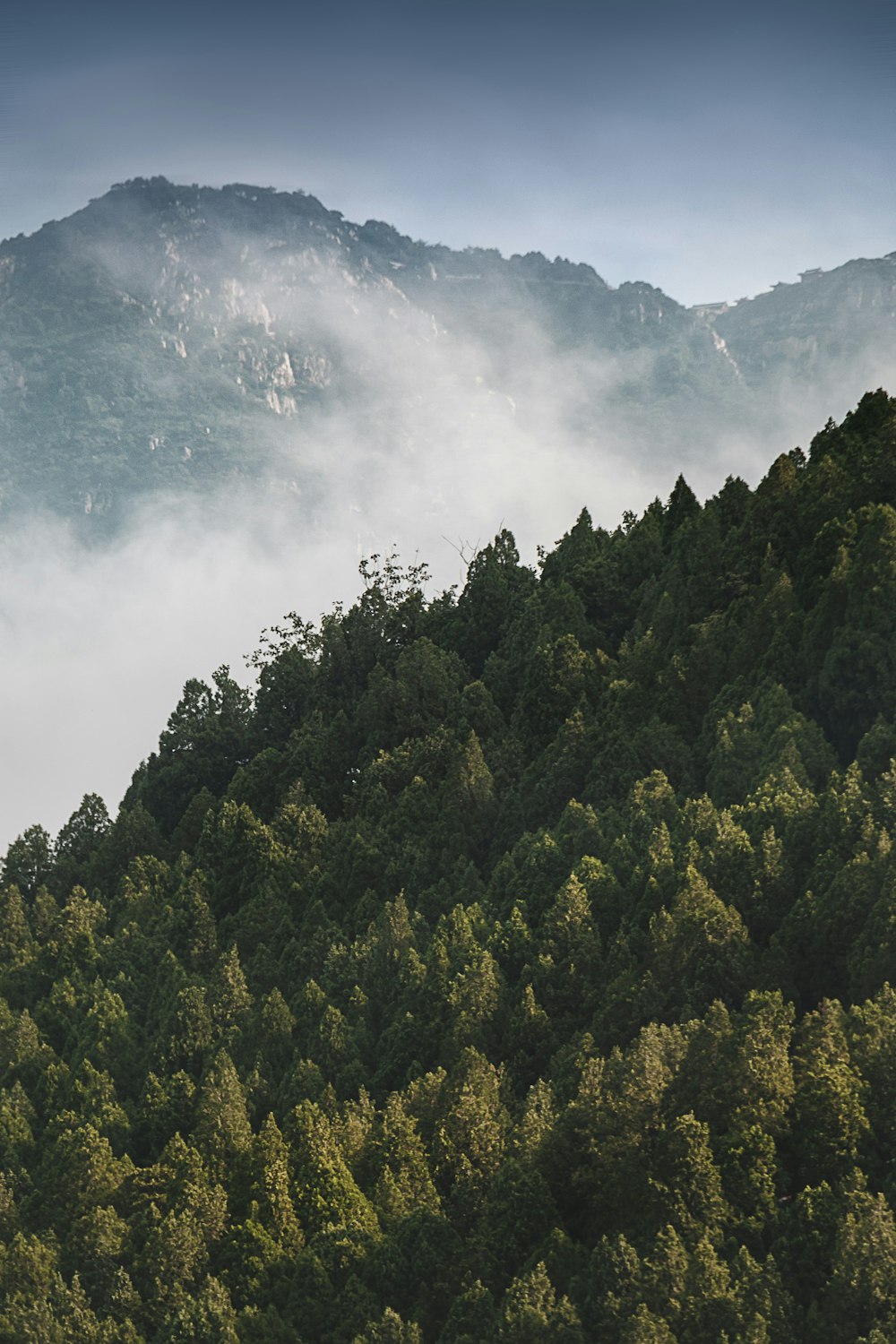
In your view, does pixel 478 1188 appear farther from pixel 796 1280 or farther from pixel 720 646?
pixel 720 646

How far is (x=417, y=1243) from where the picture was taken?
1209 inches

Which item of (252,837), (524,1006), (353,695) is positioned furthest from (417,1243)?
(353,695)

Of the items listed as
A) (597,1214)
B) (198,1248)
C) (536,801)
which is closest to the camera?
(597,1214)

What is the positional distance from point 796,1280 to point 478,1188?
260 inches

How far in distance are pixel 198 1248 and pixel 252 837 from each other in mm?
17307

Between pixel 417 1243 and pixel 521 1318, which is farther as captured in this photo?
pixel 417 1243

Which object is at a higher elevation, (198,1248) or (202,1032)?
(202,1032)

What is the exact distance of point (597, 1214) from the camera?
30.1 metres

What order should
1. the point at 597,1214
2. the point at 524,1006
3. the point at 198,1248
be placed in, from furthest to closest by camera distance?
the point at 524,1006 → the point at 198,1248 → the point at 597,1214

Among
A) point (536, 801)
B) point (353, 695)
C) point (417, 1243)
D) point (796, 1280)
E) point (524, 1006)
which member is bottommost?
point (796, 1280)

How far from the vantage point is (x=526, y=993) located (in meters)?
35.5

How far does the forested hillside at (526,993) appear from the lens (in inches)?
1137

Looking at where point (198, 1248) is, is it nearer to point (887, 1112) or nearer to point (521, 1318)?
point (521, 1318)

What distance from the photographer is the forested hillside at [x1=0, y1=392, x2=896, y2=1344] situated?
94.7ft
